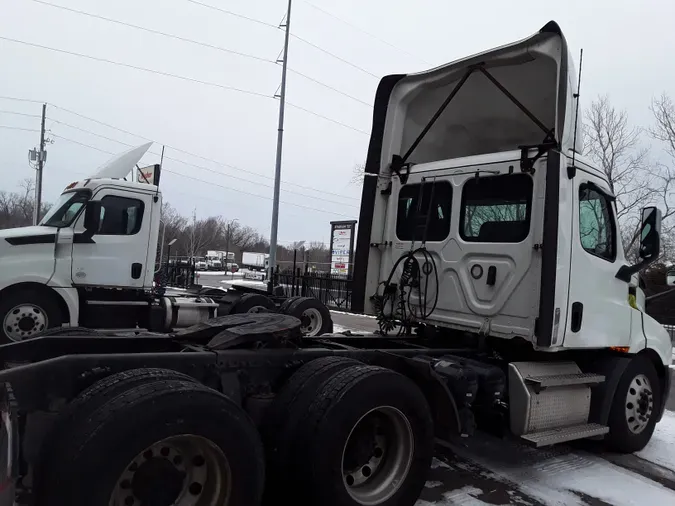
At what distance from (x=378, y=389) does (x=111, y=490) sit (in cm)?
171

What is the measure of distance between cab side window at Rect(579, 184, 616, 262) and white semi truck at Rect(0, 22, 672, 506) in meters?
0.02

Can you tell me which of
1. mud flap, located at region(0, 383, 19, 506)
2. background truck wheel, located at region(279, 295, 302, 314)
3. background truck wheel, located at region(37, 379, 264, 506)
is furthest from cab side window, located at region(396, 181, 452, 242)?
mud flap, located at region(0, 383, 19, 506)

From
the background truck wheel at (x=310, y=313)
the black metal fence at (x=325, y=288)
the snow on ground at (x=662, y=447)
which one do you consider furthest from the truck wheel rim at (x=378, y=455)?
the black metal fence at (x=325, y=288)

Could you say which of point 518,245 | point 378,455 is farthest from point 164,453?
point 518,245

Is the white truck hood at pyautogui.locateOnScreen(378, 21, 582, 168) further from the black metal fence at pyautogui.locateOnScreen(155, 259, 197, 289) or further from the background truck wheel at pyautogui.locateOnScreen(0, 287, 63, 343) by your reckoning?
the black metal fence at pyautogui.locateOnScreen(155, 259, 197, 289)

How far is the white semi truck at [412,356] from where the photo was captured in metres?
2.70

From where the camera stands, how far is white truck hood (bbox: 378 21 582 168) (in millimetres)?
5422

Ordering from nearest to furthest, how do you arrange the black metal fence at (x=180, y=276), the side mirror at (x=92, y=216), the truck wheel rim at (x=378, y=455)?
1. the truck wheel rim at (x=378, y=455)
2. the side mirror at (x=92, y=216)
3. the black metal fence at (x=180, y=276)

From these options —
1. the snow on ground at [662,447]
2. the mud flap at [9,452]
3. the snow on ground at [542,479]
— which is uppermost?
the mud flap at [9,452]

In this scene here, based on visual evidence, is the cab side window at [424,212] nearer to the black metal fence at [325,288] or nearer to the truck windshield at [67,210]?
the truck windshield at [67,210]

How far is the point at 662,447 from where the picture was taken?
579 centimetres

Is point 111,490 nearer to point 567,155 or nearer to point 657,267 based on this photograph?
point 567,155

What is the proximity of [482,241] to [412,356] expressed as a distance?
144 centimetres

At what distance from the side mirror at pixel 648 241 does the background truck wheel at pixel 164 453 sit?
4224 millimetres
